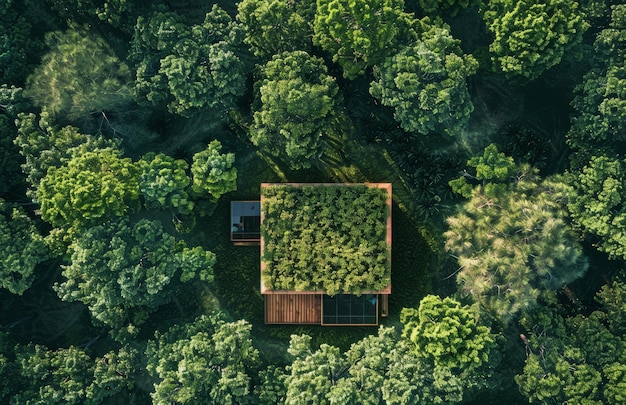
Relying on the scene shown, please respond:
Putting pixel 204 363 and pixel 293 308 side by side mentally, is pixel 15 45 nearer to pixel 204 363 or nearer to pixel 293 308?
pixel 204 363

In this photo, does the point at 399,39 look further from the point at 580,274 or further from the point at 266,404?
the point at 266,404

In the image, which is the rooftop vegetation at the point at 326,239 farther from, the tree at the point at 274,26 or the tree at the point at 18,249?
the tree at the point at 18,249

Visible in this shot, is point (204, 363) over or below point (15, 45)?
below

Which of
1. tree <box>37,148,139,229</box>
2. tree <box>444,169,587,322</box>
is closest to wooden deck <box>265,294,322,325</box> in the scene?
tree <box>444,169,587,322</box>

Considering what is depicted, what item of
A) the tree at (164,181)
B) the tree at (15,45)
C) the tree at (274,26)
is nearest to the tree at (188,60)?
the tree at (274,26)

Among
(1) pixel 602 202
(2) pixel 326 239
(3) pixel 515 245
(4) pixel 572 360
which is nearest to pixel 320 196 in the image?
(2) pixel 326 239

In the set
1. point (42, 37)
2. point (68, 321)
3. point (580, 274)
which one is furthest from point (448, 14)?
point (68, 321)
